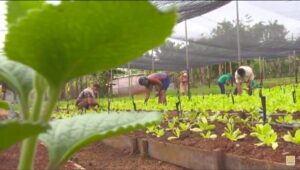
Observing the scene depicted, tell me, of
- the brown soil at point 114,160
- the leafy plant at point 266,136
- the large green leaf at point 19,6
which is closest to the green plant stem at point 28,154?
the large green leaf at point 19,6

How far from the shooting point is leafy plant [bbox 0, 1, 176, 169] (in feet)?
1.71

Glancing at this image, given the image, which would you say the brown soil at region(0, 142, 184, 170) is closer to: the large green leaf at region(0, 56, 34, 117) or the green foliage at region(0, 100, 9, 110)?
the green foliage at region(0, 100, 9, 110)

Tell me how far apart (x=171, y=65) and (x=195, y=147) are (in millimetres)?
14129

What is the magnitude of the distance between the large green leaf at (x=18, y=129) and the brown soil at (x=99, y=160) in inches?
127

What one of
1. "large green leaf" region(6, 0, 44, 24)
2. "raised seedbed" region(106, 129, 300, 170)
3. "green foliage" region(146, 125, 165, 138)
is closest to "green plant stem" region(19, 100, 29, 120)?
"large green leaf" region(6, 0, 44, 24)

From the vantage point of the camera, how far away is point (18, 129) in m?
0.55

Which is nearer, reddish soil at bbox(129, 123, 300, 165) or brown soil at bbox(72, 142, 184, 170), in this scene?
reddish soil at bbox(129, 123, 300, 165)

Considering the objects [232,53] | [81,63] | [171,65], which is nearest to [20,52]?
[81,63]

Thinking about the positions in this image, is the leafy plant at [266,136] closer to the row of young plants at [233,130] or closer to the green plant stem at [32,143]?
the row of young plants at [233,130]

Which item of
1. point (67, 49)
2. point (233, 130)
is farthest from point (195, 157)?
point (67, 49)

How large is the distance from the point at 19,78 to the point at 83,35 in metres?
0.18

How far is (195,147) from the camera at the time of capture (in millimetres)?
3971

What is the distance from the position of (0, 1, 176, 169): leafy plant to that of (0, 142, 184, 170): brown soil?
313 centimetres

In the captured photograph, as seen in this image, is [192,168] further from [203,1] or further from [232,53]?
[232,53]
